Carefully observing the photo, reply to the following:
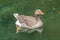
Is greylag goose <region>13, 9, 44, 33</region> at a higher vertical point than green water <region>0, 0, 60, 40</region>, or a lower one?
higher

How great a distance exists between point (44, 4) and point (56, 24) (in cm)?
130

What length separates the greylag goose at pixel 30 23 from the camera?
708 centimetres

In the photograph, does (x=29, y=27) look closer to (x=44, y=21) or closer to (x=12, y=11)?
(x=44, y=21)

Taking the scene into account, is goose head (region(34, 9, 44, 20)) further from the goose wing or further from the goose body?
the goose wing

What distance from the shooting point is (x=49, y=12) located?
8.05 meters

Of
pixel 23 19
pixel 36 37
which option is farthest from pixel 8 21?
pixel 36 37

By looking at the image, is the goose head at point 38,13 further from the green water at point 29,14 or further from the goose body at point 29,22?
the green water at point 29,14

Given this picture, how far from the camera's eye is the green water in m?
6.95

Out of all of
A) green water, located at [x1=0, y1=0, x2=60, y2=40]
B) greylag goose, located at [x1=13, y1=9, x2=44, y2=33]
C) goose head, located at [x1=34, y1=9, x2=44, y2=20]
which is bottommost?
green water, located at [x1=0, y1=0, x2=60, y2=40]

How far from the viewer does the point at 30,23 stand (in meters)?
7.14

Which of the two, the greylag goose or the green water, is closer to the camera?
the green water

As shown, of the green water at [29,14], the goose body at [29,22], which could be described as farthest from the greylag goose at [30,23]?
the green water at [29,14]

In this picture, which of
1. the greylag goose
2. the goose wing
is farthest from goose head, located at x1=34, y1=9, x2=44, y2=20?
the goose wing

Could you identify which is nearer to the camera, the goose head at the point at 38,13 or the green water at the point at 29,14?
the green water at the point at 29,14
